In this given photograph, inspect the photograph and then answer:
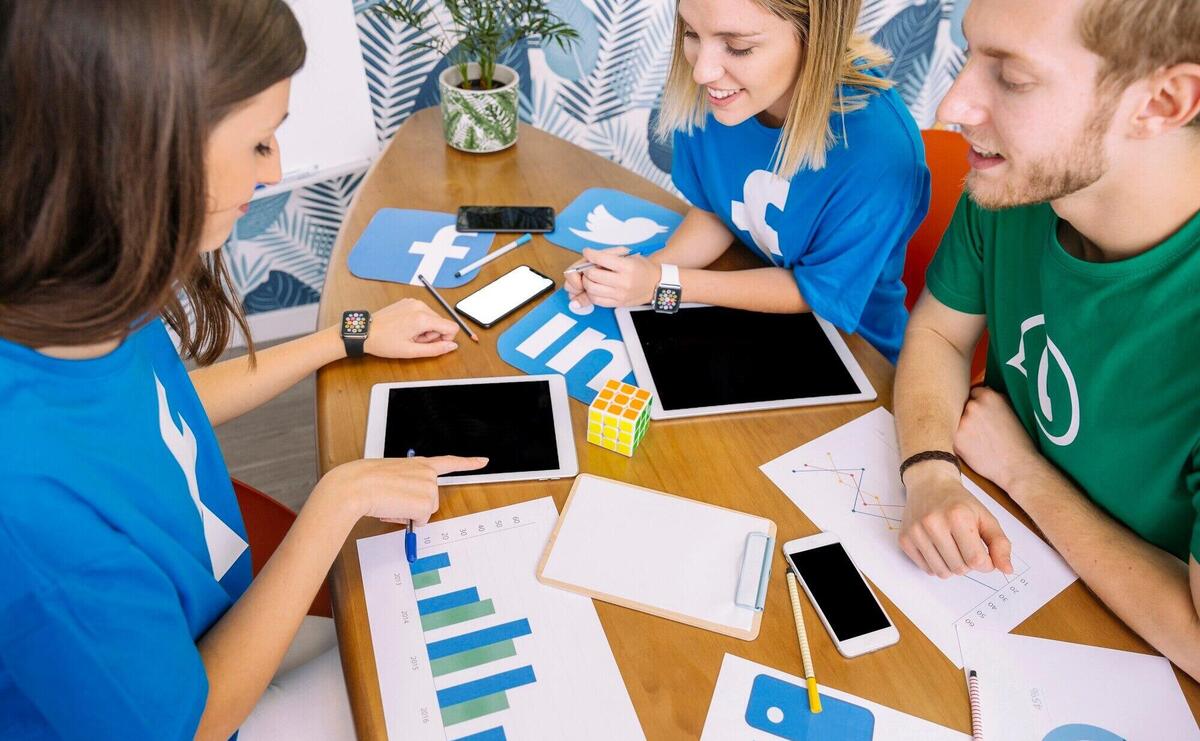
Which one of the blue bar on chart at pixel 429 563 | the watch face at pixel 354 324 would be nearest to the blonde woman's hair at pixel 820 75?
the watch face at pixel 354 324

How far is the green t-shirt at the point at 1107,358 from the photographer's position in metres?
0.83

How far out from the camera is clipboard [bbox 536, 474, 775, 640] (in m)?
0.86

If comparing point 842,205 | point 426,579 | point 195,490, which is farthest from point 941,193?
point 195,490

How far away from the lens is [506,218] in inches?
57.2

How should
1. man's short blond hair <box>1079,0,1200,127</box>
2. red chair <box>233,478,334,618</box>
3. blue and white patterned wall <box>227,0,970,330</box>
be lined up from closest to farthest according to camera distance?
man's short blond hair <box>1079,0,1200,127</box> → red chair <box>233,478,334,618</box> → blue and white patterned wall <box>227,0,970,330</box>

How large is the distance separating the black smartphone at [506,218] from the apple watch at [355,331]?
341 mm

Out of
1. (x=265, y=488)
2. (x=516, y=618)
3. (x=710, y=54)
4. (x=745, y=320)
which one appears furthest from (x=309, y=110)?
(x=516, y=618)

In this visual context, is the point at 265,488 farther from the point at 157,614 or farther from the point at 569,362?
the point at 157,614

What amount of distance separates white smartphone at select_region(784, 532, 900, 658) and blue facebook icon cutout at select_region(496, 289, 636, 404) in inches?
14.1

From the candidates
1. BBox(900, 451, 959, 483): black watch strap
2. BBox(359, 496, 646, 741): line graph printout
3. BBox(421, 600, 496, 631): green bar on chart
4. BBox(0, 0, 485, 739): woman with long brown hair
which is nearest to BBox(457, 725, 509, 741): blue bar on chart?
BBox(359, 496, 646, 741): line graph printout

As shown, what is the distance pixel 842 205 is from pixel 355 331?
0.76 meters

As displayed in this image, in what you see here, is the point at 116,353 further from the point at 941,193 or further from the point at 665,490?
the point at 941,193

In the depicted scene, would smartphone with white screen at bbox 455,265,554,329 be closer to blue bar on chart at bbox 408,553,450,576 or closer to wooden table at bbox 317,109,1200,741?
wooden table at bbox 317,109,1200,741

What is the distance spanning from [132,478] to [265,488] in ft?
4.39
